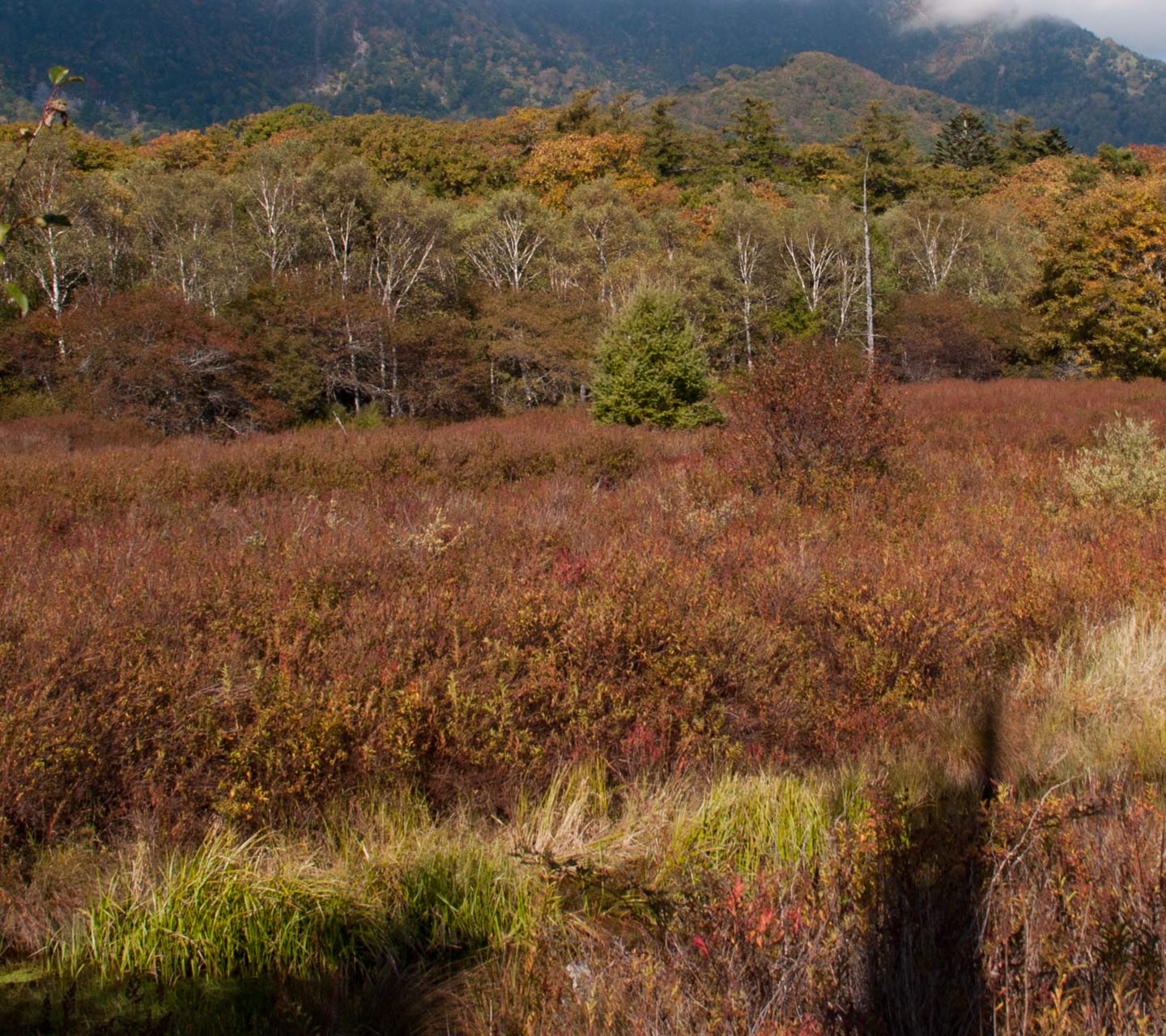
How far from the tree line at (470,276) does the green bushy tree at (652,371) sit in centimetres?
73

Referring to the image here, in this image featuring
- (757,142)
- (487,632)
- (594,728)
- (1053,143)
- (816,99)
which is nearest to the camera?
(594,728)

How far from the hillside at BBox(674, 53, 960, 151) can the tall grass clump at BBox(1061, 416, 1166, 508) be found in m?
109

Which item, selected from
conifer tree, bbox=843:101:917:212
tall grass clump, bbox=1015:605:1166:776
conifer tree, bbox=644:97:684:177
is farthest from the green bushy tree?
conifer tree, bbox=644:97:684:177

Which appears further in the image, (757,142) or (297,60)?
(297,60)

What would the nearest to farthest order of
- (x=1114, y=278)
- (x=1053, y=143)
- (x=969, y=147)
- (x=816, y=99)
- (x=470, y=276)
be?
(x=1114, y=278), (x=470, y=276), (x=1053, y=143), (x=969, y=147), (x=816, y=99)

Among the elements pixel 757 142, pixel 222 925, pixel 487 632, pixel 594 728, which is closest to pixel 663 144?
pixel 757 142

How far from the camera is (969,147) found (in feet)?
195

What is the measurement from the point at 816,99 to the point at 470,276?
393ft

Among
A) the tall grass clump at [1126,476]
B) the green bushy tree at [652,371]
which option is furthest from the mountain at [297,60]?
the tall grass clump at [1126,476]

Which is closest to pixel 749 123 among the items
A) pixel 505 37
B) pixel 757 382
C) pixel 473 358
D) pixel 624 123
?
pixel 624 123

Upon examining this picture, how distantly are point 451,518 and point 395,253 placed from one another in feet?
91.2

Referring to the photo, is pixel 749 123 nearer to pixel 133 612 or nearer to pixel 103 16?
pixel 133 612

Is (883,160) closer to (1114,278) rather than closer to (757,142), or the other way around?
(757,142)

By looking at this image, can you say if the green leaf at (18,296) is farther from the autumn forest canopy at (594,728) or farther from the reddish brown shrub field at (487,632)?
the reddish brown shrub field at (487,632)
